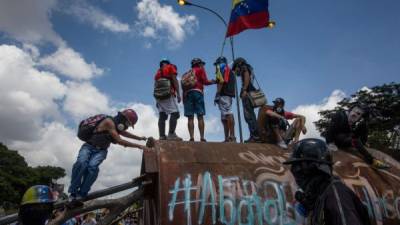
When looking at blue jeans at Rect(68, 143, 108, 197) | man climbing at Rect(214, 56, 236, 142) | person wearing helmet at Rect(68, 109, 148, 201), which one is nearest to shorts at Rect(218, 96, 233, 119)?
man climbing at Rect(214, 56, 236, 142)

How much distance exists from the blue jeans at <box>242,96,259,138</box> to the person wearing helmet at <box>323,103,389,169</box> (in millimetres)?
1616

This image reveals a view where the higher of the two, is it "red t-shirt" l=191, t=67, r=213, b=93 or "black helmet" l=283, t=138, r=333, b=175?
"red t-shirt" l=191, t=67, r=213, b=93

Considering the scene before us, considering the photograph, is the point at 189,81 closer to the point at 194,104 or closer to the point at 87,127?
the point at 194,104

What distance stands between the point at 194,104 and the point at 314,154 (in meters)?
5.48

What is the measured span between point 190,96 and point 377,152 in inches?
170

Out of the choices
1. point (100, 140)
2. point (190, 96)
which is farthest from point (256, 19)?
point (100, 140)

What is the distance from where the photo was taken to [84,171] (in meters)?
5.64

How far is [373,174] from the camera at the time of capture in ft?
21.5

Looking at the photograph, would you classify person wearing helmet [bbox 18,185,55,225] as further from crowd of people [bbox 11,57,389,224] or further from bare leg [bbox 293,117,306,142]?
bare leg [bbox 293,117,306,142]

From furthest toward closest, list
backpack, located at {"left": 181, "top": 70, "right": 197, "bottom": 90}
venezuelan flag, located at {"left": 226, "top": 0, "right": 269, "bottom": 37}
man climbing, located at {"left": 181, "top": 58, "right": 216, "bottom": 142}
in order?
venezuelan flag, located at {"left": 226, "top": 0, "right": 269, "bottom": 37}
backpack, located at {"left": 181, "top": 70, "right": 197, "bottom": 90}
man climbing, located at {"left": 181, "top": 58, "right": 216, "bottom": 142}

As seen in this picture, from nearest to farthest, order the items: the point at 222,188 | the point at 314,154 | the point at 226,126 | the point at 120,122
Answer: the point at 314,154 → the point at 222,188 → the point at 120,122 → the point at 226,126

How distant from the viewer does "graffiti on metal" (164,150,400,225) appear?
4969mm

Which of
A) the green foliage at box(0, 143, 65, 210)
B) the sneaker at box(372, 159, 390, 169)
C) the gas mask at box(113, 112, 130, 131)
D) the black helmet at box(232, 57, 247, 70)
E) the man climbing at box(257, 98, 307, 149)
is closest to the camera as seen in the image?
the gas mask at box(113, 112, 130, 131)

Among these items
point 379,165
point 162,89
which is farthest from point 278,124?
point 162,89
